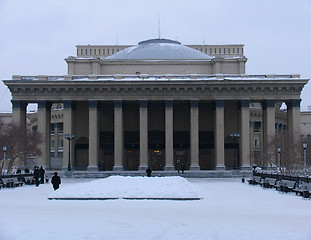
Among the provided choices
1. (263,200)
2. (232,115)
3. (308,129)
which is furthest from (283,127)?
(263,200)

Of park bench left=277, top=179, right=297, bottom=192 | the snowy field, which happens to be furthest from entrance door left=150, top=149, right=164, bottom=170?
the snowy field

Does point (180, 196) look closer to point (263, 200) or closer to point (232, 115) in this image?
point (263, 200)

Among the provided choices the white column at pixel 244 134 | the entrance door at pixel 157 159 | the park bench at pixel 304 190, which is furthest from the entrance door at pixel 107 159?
the park bench at pixel 304 190

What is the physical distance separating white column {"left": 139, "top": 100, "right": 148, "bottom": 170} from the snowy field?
30.7 metres

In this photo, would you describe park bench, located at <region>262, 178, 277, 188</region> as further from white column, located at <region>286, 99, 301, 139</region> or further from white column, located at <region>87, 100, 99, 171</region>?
white column, located at <region>87, 100, 99, 171</region>

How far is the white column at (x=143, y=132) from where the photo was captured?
5449cm

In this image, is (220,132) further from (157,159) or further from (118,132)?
(118,132)

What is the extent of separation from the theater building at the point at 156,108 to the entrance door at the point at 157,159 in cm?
12

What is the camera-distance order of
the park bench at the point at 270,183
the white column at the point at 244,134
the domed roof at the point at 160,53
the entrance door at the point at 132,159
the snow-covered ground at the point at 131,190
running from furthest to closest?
the domed roof at the point at 160,53
the entrance door at the point at 132,159
the white column at the point at 244,134
the park bench at the point at 270,183
the snow-covered ground at the point at 131,190

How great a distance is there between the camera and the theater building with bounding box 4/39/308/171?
5444 cm

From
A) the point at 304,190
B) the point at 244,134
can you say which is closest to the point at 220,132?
the point at 244,134

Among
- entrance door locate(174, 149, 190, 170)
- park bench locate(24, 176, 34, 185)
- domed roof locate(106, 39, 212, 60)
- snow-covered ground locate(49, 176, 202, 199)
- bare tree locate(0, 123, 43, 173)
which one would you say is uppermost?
domed roof locate(106, 39, 212, 60)

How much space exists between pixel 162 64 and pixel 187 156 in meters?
12.3

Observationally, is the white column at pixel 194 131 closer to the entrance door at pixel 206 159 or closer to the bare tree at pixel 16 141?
the entrance door at pixel 206 159
